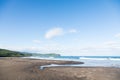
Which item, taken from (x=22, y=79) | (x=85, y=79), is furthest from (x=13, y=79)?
(x=85, y=79)

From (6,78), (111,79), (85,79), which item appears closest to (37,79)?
(6,78)

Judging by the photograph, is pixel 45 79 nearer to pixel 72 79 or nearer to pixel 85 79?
pixel 72 79

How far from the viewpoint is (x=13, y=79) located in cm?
1477

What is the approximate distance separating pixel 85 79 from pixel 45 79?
14.9 feet

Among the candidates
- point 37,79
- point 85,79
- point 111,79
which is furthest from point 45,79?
point 111,79

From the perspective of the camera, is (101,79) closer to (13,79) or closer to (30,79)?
(30,79)

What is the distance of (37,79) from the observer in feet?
49.5

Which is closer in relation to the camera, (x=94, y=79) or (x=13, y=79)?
(x=13, y=79)

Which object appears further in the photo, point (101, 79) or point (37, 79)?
point (101, 79)

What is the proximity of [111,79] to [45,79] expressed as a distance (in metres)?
7.49

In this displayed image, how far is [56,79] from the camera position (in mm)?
15336

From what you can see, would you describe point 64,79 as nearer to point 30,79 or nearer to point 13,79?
point 30,79

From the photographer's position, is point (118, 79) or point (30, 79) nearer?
point (30, 79)

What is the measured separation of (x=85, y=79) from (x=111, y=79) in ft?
9.73
